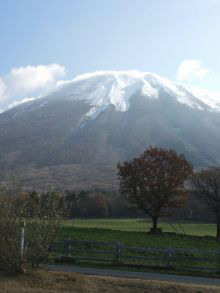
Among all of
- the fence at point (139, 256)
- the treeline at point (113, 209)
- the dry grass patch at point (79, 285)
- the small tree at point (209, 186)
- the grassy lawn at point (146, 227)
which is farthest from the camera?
the treeline at point (113, 209)

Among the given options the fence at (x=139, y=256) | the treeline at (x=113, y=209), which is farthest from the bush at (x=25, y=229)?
the treeline at (x=113, y=209)

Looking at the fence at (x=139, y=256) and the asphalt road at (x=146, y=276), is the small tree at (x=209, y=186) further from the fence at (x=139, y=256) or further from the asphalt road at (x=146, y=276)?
the asphalt road at (x=146, y=276)

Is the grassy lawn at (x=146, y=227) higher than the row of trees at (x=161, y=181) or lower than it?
lower

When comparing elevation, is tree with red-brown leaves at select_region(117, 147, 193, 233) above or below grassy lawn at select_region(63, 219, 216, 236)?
above

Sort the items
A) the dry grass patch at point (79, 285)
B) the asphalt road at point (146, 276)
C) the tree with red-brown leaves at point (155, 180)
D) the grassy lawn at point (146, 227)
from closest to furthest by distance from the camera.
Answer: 1. the dry grass patch at point (79, 285)
2. the asphalt road at point (146, 276)
3. the tree with red-brown leaves at point (155, 180)
4. the grassy lawn at point (146, 227)

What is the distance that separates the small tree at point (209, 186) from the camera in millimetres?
40688

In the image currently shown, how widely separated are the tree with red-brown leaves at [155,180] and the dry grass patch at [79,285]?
25.1 meters

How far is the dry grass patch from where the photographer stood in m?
13.6

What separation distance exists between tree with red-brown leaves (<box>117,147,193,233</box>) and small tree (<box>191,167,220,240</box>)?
3.34 ft

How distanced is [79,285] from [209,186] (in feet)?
92.7

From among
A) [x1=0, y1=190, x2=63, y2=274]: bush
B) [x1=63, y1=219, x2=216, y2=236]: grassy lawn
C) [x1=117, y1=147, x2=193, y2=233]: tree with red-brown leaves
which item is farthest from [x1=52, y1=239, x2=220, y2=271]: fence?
[x1=63, y1=219, x2=216, y2=236]: grassy lawn

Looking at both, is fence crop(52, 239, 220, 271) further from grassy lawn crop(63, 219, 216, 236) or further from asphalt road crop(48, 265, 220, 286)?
grassy lawn crop(63, 219, 216, 236)

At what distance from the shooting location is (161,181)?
1588 inches

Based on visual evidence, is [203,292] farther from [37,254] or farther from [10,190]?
[10,190]
